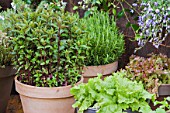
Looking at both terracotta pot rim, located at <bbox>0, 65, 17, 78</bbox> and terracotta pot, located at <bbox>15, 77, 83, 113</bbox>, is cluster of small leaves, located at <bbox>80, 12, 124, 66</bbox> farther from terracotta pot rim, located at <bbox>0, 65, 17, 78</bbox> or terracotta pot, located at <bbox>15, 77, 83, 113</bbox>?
terracotta pot rim, located at <bbox>0, 65, 17, 78</bbox>

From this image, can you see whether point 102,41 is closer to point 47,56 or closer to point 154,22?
point 154,22

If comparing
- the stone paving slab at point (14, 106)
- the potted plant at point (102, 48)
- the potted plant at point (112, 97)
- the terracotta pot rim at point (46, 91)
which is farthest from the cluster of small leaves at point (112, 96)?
the stone paving slab at point (14, 106)

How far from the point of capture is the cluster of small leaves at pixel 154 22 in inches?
99.0

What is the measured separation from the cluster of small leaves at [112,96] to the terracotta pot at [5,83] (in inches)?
28.9

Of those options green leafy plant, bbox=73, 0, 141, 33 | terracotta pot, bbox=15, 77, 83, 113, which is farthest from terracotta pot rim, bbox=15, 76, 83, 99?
green leafy plant, bbox=73, 0, 141, 33

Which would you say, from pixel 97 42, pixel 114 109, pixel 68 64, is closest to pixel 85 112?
pixel 114 109

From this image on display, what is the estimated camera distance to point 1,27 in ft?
8.23

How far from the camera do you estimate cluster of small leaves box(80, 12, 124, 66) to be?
2.57 meters

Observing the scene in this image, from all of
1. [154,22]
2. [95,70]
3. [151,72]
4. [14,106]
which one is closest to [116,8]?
[154,22]

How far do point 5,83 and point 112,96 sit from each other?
99 cm

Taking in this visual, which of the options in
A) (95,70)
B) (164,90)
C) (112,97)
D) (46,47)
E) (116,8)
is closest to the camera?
(112,97)

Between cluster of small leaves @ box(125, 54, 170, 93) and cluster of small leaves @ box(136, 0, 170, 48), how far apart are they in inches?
8.8

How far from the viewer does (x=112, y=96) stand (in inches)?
76.2

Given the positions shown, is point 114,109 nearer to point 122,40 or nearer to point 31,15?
point 31,15
